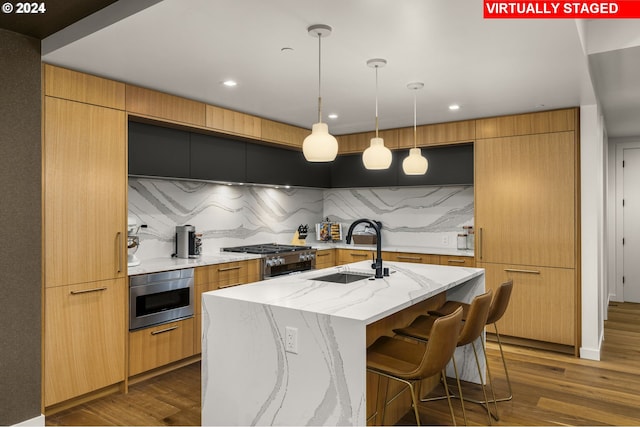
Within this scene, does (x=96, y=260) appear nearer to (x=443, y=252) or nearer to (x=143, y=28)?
(x=143, y=28)

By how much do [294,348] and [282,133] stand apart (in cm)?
320

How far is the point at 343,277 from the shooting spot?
10.3 feet

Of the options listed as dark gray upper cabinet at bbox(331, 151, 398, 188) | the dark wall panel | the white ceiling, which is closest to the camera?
the white ceiling

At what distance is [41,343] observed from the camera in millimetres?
2807

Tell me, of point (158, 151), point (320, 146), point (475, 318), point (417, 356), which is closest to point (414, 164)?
point (320, 146)

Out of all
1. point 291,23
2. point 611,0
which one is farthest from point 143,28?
point 611,0

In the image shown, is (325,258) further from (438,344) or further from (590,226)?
(438,344)

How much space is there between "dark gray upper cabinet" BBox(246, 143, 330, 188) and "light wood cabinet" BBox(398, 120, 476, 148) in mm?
1175

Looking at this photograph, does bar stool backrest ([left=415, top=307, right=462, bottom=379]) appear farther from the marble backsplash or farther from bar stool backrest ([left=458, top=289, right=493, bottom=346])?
the marble backsplash

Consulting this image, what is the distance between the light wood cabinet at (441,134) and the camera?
468 cm

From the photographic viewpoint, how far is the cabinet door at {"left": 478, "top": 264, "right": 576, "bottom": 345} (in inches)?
161

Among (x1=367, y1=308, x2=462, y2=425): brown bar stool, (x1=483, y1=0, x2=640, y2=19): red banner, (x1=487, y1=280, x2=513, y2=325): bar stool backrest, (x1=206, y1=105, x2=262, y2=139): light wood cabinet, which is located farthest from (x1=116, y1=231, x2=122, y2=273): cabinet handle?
(x1=483, y1=0, x2=640, y2=19): red banner

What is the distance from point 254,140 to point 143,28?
2.28 metres

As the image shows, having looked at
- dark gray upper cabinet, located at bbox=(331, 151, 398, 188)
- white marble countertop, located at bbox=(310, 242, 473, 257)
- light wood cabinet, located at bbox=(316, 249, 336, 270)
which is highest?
dark gray upper cabinet, located at bbox=(331, 151, 398, 188)
